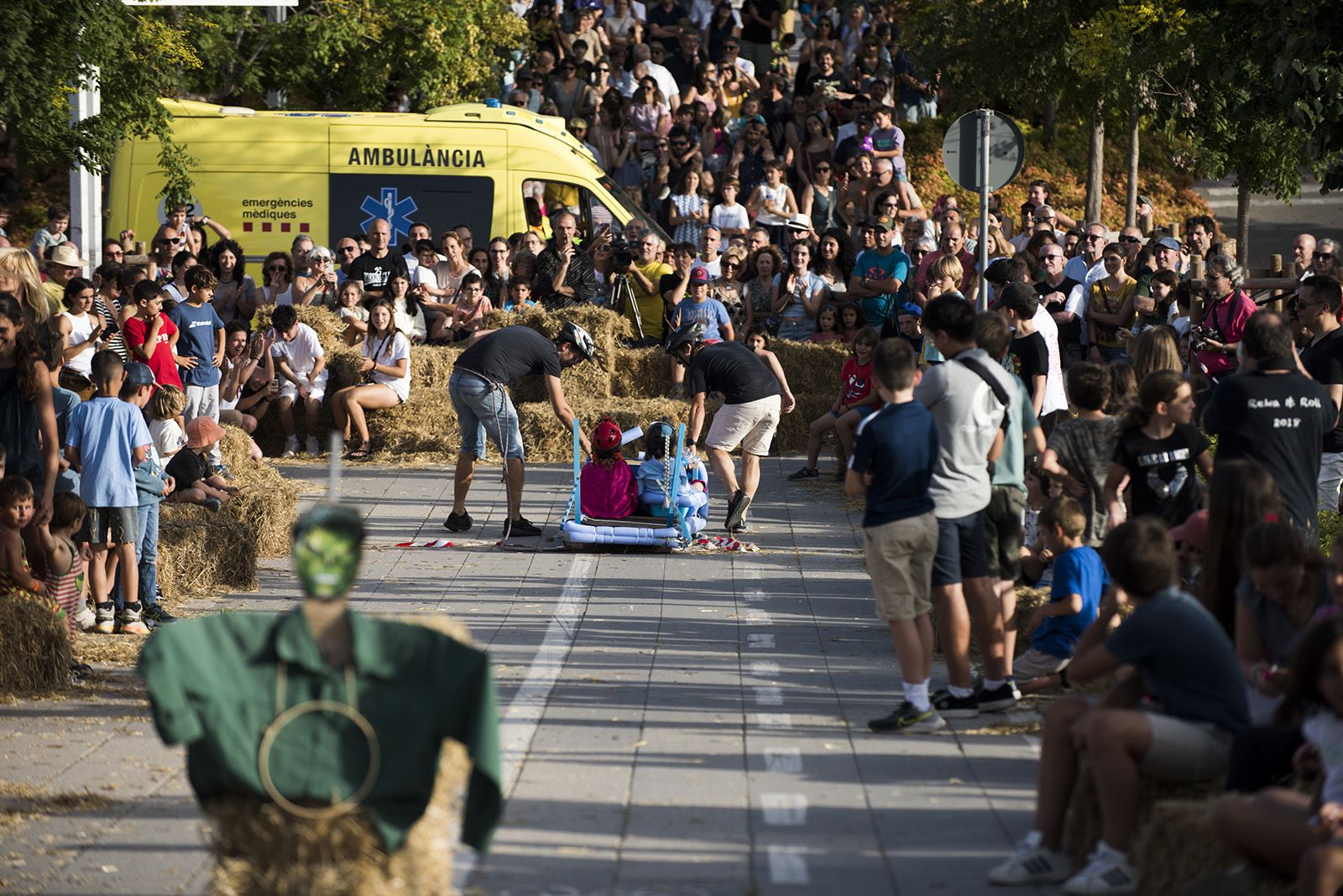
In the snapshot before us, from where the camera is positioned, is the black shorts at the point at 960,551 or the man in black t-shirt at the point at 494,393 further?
the man in black t-shirt at the point at 494,393

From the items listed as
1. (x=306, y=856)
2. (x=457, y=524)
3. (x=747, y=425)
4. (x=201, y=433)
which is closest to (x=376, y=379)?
(x=457, y=524)

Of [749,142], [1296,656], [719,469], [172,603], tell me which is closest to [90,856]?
[1296,656]

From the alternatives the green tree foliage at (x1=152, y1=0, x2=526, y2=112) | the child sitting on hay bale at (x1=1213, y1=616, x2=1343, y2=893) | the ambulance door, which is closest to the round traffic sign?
the ambulance door

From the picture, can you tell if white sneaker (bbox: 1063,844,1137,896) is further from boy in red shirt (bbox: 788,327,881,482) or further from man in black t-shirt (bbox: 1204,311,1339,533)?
boy in red shirt (bbox: 788,327,881,482)

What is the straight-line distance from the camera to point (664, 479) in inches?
539

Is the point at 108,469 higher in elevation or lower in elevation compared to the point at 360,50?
lower

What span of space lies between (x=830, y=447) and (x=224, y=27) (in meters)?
11.8

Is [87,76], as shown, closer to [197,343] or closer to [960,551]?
[197,343]

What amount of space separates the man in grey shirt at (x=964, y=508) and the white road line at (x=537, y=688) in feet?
6.53

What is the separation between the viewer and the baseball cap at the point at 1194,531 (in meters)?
7.92

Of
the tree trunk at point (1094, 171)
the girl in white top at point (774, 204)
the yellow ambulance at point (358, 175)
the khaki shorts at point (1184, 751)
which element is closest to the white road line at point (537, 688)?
the khaki shorts at point (1184, 751)

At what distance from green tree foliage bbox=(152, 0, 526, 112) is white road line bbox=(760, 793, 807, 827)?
64.8 ft

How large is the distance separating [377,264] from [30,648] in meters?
11.5

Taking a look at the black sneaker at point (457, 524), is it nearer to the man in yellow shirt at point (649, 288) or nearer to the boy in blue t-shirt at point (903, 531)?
the man in yellow shirt at point (649, 288)
